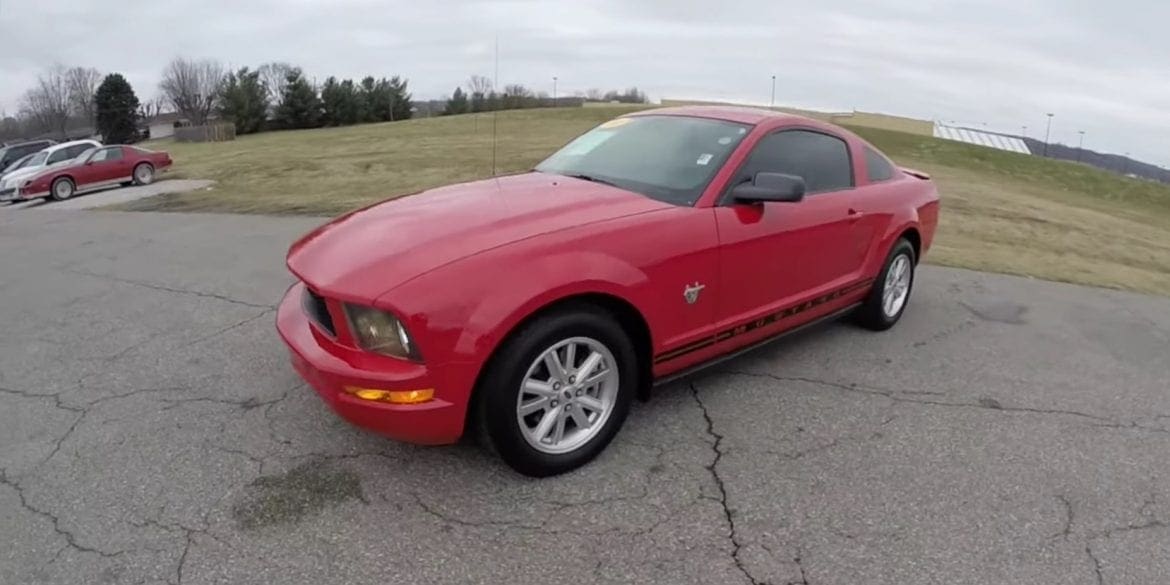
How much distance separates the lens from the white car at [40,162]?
1989 cm

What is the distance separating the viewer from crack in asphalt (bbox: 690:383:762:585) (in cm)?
255

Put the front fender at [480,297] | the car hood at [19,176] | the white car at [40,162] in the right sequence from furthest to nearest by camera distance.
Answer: the white car at [40,162]
the car hood at [19,176]
the front fender at [480,297]

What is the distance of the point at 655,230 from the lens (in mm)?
3256

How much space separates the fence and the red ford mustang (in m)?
56.9

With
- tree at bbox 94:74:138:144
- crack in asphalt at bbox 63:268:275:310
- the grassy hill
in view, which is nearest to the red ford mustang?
crack in asphalt at bbox 63:268:275:310

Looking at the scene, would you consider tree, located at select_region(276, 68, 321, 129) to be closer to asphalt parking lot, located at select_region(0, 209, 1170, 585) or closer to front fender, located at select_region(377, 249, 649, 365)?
asphalt parking lot, located at select_region(0, 209, 1170, 585)

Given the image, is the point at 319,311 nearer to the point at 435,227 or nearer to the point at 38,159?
the point at 435,227

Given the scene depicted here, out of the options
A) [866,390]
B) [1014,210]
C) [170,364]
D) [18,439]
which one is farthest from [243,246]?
[1014,210]

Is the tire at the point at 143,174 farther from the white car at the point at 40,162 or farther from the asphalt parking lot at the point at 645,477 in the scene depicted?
the asphalt parking lot at the point at 645,477

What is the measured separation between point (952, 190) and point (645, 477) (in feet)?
55.3

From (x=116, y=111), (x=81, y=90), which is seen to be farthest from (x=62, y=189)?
(x=81, y=90)

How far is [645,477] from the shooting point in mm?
3092

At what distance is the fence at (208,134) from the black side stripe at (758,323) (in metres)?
57.2

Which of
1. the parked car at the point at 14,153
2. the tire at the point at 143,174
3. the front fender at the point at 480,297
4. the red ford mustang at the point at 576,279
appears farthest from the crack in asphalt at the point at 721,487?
the parked car at the point at 14,153
